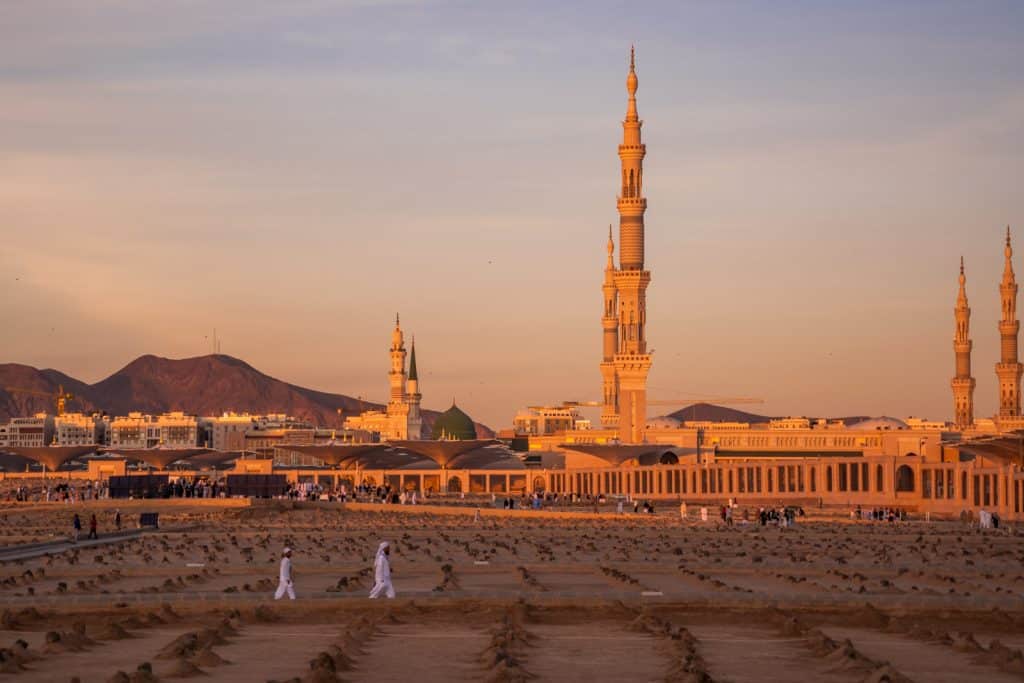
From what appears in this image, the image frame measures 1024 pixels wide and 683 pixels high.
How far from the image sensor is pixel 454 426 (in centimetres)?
17175

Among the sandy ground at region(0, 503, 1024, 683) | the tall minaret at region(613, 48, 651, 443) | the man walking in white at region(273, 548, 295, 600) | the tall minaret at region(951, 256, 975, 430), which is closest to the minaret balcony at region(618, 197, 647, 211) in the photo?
the tall minaret at region(613, 48, 651, 443)

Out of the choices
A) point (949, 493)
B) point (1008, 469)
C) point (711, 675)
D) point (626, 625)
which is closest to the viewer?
point (711, 675)

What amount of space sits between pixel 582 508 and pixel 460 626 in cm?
6260

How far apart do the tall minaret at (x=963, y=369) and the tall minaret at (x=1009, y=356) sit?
2.82 meters

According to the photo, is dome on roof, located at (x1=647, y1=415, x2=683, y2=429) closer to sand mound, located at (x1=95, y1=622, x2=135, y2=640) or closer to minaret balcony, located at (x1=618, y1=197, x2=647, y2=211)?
minaret balcony, located at (x1=618, y1=197, x2=647, y2=211)

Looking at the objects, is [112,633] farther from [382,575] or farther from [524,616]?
[524,616]

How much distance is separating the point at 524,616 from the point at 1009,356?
128 metres

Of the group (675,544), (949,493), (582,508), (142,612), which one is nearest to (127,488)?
(582,508)

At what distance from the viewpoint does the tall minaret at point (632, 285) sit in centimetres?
12575

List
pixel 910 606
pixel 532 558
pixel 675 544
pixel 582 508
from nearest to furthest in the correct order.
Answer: pixel 910 606 < pixel 532 558 < pixel 675 544 < pixel 582 508

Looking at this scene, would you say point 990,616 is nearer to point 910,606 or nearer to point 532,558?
point 910,606

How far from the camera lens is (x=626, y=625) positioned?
79.0ft

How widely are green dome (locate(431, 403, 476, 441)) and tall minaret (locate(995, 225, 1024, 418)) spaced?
55.4 meters

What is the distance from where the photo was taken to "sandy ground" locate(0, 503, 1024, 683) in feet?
63.1
